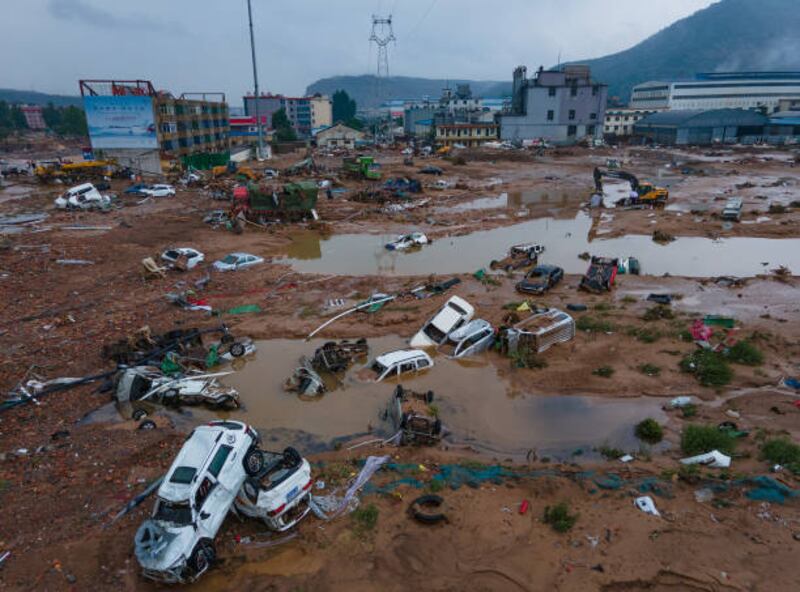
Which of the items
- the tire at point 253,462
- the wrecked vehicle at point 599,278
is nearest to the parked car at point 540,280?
the wrecked vehicle at point 599,278

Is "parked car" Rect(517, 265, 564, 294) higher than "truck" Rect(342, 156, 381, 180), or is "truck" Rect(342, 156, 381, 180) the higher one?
"truck" Rect(342, 156, 381, 180)

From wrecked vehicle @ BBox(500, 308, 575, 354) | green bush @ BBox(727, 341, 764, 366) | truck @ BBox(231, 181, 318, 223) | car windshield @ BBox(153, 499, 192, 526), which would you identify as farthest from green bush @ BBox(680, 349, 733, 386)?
truck @ BBox(231, 181, 318, 223)

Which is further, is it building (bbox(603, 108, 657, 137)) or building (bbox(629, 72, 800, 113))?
building (bbox(629, 72, 800, 113))

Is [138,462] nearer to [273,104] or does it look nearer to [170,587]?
[170,587]

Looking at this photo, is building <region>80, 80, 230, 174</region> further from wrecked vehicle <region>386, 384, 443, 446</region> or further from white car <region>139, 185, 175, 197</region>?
wrecked vehicle <region>386, 384, 443, 446</region>

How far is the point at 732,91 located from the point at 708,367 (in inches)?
5343

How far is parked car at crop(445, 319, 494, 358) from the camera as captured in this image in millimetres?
14984

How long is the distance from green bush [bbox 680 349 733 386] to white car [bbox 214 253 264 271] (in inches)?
706

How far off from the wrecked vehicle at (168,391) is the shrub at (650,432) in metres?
9.74

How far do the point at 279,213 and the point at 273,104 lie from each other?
350 feet

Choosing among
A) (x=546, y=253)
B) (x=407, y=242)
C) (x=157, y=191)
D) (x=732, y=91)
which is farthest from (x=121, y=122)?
(x=732, y=91)

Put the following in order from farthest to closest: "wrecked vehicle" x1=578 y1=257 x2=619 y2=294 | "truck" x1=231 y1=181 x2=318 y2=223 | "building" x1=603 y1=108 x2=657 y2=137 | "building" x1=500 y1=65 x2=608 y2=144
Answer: "building" x1=603 y1=108 x2=657 y2=137 → "building" x1=500 y1=65 x2=608 y2=144 → "truck" x1=231 y1=181 x2=318 y2=223 → "wrecked vehicle" x1=578 y1=257 x2=619 y2=294

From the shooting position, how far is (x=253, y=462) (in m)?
8.35

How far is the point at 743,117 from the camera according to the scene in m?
81.9
